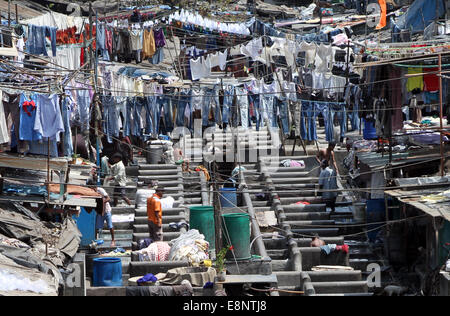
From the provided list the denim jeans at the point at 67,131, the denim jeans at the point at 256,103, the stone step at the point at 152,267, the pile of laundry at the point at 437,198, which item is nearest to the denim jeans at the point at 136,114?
the denim jeans at the point at 256,103

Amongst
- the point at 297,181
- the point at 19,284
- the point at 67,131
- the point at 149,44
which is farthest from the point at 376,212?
the point at 149,44

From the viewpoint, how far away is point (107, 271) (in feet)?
61.7

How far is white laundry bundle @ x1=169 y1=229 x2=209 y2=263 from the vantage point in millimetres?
18734

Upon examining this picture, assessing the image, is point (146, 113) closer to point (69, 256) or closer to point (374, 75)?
point (374, 75)

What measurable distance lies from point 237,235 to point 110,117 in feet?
26.4

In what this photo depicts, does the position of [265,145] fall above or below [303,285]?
above

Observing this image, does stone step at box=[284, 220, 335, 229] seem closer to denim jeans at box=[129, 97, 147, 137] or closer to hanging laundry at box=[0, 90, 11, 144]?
denim jeans at box=[129, 97, 147, 137]

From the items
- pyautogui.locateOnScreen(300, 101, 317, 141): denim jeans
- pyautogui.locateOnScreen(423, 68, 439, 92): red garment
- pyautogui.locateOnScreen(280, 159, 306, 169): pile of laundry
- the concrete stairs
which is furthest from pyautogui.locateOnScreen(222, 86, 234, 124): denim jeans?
pyautogui.locateOnScreen(423, 68, 439, 92): red garment

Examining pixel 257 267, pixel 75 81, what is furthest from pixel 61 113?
pixel 257 267

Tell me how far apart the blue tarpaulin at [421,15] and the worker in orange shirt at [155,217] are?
31.5 ft

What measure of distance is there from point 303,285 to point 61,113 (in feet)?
23.2

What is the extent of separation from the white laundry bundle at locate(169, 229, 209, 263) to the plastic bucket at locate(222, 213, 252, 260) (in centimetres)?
56

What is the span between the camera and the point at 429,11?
24.8 m
